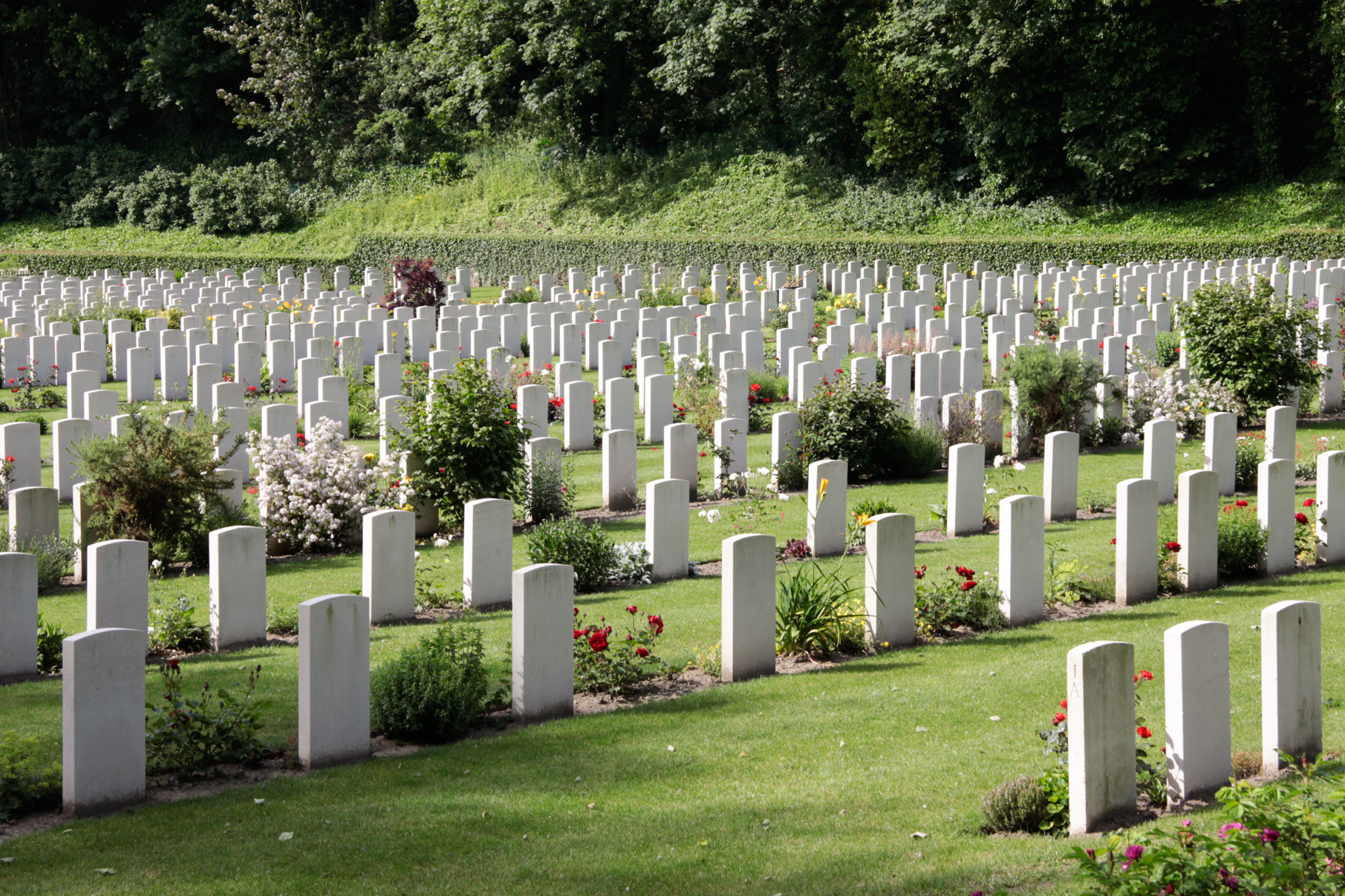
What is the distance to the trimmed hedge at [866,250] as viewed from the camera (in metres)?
31.5

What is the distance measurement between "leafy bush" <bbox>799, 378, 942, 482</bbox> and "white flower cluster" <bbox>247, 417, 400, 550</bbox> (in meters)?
4.23

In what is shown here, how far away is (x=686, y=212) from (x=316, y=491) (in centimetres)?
3307

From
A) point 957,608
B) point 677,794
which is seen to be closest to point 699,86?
point 957,608

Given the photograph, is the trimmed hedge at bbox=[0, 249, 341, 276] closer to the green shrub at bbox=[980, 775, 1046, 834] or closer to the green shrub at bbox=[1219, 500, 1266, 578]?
the green shrub at bbox=[1219, 500, 1266, 578]

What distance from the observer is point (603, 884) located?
15.0ft

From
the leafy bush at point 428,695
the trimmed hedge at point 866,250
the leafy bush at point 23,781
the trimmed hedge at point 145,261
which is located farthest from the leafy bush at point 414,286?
the leafy bush at point 23,781

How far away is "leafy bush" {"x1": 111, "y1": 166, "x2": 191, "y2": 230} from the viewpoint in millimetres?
47844

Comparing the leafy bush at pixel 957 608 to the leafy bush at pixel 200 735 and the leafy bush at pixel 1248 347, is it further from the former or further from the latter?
the leafy bush at pixel 1248 347

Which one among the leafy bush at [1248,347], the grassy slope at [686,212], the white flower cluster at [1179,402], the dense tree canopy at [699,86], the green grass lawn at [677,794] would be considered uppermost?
the dense tree canopy at [699,86]

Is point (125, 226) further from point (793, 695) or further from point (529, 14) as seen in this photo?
point (793, 695)

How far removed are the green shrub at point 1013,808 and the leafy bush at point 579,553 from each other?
14.9ft

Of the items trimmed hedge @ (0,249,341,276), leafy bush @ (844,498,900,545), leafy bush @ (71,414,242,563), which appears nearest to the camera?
leafy bush @ (71,414,242,563)

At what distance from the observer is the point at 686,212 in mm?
42500

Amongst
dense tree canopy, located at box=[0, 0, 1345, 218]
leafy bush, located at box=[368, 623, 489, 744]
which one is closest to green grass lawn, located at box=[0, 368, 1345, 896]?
leafy bush, located at box=[368, 623, 489, 744]
